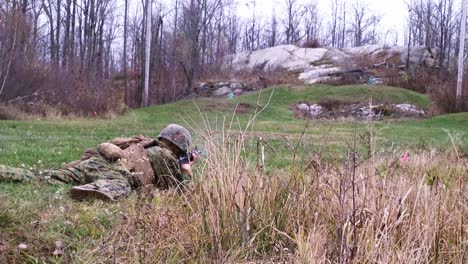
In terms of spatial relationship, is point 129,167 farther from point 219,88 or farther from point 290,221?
point 219,88

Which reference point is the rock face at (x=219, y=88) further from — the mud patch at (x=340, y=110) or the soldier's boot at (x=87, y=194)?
the soldier's boot at (x=87, y=194)

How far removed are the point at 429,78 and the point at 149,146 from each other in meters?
31.7

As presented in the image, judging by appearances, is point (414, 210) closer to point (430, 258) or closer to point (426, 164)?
point (430, 258)

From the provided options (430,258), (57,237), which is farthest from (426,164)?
(57,237)

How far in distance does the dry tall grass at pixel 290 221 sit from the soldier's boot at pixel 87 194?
2.57 ft

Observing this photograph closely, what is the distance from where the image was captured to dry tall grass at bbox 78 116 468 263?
2.62m

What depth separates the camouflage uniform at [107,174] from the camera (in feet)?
16.0

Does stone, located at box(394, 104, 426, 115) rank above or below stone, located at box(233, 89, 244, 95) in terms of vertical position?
below

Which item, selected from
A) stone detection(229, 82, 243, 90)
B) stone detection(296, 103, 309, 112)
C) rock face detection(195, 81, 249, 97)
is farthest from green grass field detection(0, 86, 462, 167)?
stone detection(229, 82, 243, 90)

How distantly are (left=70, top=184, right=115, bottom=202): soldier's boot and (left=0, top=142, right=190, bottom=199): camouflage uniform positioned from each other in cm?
22

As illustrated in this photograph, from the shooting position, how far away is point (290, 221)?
313 cm

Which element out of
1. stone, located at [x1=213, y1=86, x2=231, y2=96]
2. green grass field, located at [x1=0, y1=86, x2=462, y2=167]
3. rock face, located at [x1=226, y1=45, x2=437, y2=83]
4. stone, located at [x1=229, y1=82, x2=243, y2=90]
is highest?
rock face, located at [x1=226, y1=45, x2=437, y2=83]

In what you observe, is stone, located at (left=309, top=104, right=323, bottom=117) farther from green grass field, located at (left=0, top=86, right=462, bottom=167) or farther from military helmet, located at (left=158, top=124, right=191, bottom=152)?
military helmet, located at (left=158, top=124, right=191, bottom=152)

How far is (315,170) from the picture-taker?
357cm
